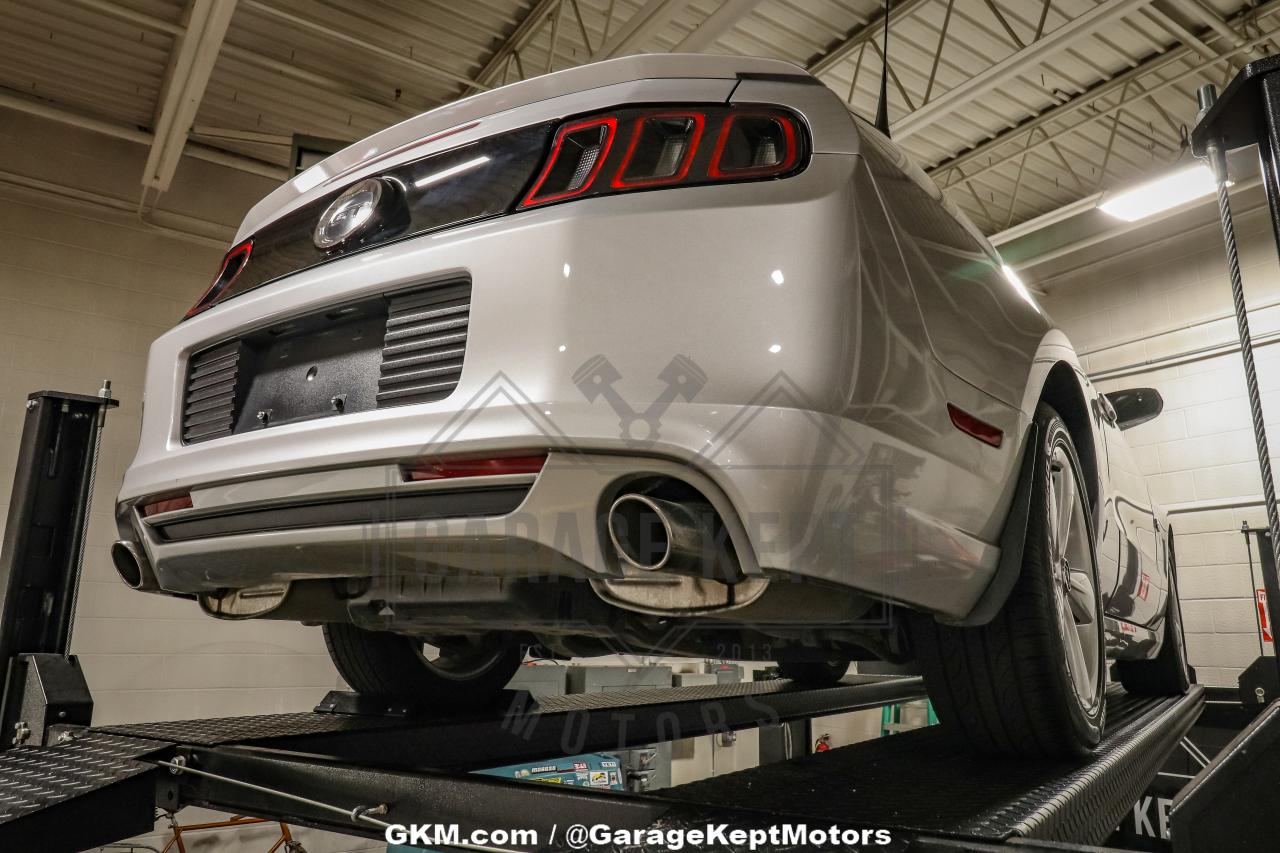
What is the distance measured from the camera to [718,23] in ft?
17.2

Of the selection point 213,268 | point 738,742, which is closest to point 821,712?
point 738,742

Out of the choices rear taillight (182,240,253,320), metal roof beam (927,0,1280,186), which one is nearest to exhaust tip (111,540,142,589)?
rear taillight (182,240,253,320)

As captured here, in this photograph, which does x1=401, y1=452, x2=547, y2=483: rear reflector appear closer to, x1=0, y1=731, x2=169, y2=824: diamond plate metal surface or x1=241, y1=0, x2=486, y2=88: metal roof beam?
x1=0, y1=731, x2=169, y2=824: diamond plate metal surface

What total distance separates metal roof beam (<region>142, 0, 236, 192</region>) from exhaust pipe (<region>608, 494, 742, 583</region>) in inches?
193

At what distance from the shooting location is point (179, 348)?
1.79 m

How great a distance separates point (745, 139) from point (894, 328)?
36 centimetres

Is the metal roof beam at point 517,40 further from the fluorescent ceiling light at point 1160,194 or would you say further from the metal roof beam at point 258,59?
the fluorescent ceiling light at point 1160,194

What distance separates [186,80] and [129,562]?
4.92 m

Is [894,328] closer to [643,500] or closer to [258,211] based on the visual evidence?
[643,500]

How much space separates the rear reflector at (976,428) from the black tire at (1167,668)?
2528 millimetres

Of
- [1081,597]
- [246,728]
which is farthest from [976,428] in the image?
[246,728]

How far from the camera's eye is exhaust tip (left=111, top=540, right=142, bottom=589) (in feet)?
5.95

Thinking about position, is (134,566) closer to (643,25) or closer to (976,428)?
(976,428)

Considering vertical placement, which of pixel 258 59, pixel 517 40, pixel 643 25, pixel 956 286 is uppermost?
pixel 517 40
